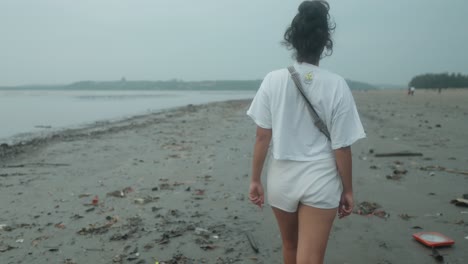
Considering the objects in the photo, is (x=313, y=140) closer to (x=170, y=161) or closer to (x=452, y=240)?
(x=452, y=240)

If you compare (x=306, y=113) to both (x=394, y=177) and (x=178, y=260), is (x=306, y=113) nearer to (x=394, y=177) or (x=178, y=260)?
(x=178, y=260)

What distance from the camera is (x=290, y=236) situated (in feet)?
8.26

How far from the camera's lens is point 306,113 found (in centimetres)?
223

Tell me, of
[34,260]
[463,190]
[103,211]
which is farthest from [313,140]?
[463,190]

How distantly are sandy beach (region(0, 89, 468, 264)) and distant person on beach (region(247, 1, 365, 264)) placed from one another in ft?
5.02

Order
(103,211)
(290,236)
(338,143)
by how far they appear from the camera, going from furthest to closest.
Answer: (103,211) < (290,236) < (338,143)

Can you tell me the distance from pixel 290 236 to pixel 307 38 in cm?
133

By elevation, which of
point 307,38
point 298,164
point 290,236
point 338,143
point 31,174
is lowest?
point 31,174

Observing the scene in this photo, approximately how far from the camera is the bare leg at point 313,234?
86.8 inches

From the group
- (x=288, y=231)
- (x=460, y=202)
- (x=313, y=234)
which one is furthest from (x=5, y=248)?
(x=460, y=202)

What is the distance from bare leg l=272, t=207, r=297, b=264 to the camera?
2402 mm

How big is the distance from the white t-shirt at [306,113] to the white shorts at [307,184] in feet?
0.17

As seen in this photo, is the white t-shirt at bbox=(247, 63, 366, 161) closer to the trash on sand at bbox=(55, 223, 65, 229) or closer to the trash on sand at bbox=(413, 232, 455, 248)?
the trash on sand at bbox=(413, 232, 455, 248)

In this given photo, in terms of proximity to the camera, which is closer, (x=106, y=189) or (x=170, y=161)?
(x=106, y=189)
